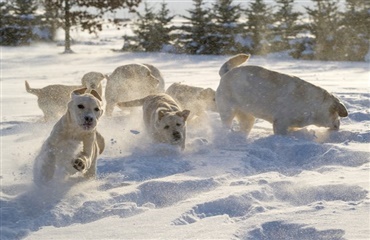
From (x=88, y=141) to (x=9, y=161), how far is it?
134 centimetres

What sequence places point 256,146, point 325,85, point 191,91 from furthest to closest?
point 325,85, point 191,91, point 256,146

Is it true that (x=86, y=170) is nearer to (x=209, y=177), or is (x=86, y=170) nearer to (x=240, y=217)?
(x=209, y=177)

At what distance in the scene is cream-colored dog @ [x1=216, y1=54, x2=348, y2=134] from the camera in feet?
22.0

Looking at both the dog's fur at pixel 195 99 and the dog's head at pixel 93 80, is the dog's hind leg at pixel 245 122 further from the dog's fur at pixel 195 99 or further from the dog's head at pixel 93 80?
the dog's head at pixel 93 80

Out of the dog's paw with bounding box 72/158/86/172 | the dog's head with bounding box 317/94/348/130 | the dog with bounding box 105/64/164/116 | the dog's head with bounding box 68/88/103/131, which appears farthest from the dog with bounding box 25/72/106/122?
the dog's paw with bounding box 72/158/86/172

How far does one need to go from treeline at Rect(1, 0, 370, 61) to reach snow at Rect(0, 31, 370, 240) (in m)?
15.8

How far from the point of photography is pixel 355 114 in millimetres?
8102

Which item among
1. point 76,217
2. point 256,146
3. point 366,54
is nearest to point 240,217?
point 76,217

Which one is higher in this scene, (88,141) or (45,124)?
(88,141)

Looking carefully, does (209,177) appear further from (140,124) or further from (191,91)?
(191,91)

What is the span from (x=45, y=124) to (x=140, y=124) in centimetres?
128

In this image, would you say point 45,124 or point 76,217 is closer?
point 76,217

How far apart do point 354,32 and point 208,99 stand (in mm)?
16503

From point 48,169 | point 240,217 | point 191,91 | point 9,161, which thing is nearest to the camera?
point 240,217
